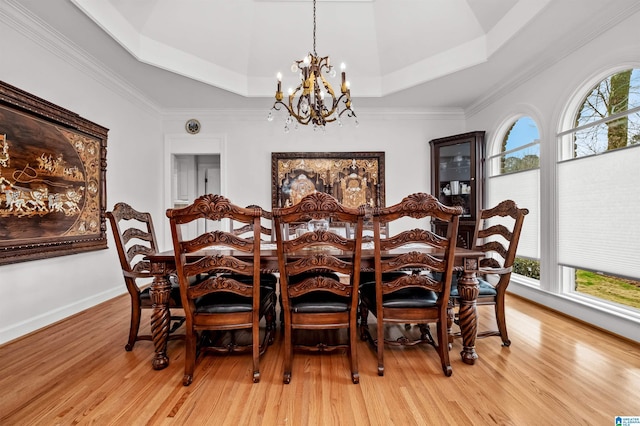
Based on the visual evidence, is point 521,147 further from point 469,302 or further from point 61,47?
point 61,47

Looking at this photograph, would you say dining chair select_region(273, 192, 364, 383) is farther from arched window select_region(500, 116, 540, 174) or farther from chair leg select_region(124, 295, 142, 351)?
arched window select_region(500, 116, 540, 174)

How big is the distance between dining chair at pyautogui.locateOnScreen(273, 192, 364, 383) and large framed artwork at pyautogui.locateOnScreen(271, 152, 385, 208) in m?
2.94

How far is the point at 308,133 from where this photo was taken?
15.2 ft

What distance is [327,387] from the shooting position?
5.32ft

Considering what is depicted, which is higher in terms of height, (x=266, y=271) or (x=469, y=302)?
(x=266, y=271)

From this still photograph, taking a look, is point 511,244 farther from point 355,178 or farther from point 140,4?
point 140,4

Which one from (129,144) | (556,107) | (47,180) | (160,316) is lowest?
(160,316)

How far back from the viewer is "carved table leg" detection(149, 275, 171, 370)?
1.76 metres

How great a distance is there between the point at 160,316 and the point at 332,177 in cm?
336

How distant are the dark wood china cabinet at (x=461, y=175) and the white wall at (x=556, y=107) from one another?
19.6 inches

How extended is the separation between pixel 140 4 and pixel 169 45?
469 millimetres

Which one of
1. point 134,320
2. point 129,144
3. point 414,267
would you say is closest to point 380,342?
point 414,267

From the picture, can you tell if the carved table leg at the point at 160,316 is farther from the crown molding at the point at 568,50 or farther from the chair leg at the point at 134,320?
the crown molding at the point at 568,50

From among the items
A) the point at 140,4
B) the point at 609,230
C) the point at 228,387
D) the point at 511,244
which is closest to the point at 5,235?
the point at 228,387
